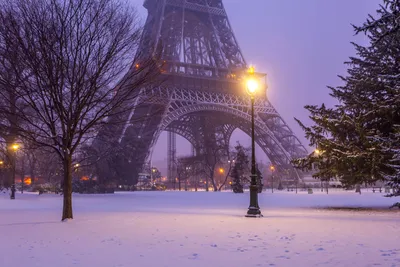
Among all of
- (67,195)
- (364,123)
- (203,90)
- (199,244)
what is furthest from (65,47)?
(203,90)

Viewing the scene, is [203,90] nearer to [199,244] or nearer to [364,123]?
[364,123]

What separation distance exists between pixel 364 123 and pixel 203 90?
39.3 m

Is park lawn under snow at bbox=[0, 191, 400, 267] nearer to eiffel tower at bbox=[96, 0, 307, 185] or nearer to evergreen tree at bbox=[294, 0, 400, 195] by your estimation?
evergreen tree at bbox=[294, 0, 400, 195]

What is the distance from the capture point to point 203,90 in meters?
59.9

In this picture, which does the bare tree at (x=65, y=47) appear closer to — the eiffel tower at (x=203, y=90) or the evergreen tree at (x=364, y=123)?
the evergreen tree at (x=364, y=123)

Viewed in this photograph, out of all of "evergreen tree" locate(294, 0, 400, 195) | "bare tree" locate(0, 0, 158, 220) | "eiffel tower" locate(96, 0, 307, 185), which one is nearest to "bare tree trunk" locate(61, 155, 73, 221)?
"bare tree" locate(0, 0, 158, 220)

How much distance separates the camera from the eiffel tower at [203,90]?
54500mm

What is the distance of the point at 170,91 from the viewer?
56.5 metres

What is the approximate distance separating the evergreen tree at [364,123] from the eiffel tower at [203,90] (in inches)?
1228

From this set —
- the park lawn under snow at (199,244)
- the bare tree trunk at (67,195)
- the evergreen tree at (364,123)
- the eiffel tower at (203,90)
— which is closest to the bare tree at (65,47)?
the bare tree trunk at (67,195)

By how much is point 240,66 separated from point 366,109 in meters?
42.6

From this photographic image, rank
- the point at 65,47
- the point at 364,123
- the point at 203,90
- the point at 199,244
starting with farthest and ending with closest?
1. the point at 203,90
2. the point at 364,123
3. the point at 65,47
4. the point at 199,244

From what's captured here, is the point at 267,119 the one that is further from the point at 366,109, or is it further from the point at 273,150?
the point at 366,109

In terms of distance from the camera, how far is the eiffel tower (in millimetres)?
54500
